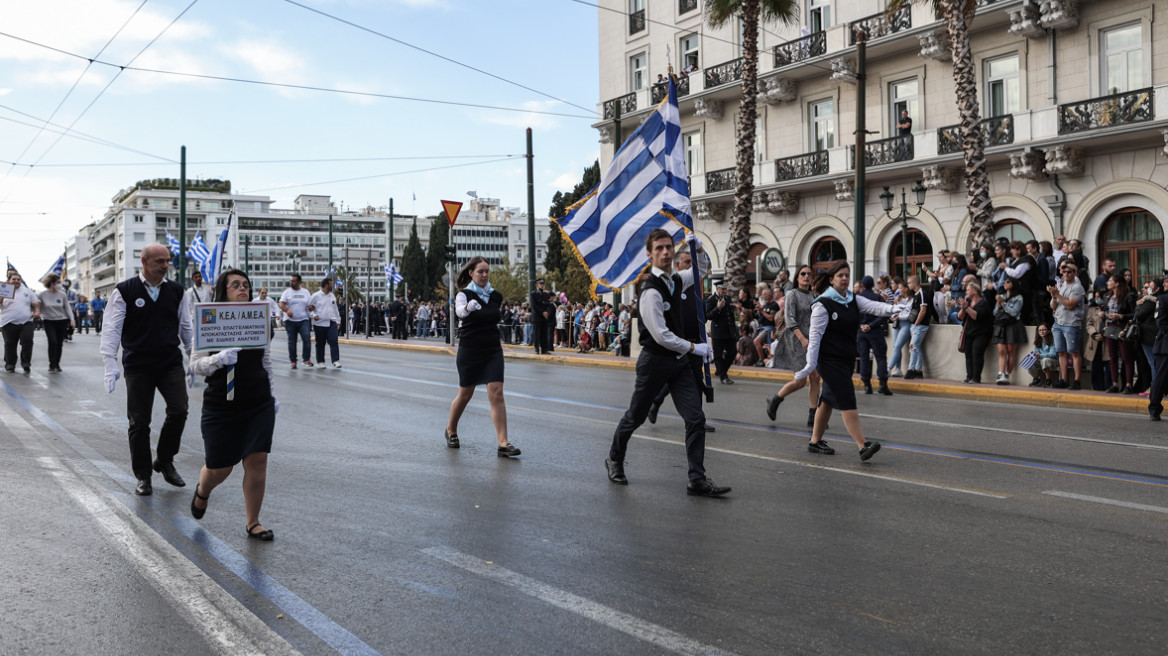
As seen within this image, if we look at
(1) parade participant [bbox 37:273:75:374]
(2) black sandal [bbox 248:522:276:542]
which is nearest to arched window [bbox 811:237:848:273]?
(1) parade participant [bbox 37:273:75:374]

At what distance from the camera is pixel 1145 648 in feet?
11.9

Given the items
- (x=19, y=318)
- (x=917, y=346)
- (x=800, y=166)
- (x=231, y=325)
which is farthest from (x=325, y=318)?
(x=800, y=166)

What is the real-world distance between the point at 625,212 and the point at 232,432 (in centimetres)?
598

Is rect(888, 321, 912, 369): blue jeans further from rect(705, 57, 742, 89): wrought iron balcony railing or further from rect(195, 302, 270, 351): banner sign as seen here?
rect(705, 57, 742, 89): wrought iron balcony railing

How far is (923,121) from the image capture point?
27906 millimetres

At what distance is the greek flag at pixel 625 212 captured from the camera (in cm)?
1037

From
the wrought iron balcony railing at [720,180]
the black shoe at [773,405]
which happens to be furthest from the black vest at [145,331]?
the wrought iron balcony railing at [720,180]

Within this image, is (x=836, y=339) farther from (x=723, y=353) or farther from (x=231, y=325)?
(x=723, y=353)

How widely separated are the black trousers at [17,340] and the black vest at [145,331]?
446 inches

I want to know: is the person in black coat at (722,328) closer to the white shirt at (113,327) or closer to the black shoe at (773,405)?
the black shoe at (773,405)

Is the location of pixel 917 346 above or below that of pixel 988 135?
below

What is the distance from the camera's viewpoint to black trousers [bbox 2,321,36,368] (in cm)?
1639

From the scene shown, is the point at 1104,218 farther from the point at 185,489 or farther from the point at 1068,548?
the point at 185,489

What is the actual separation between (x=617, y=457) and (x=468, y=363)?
2.11m
